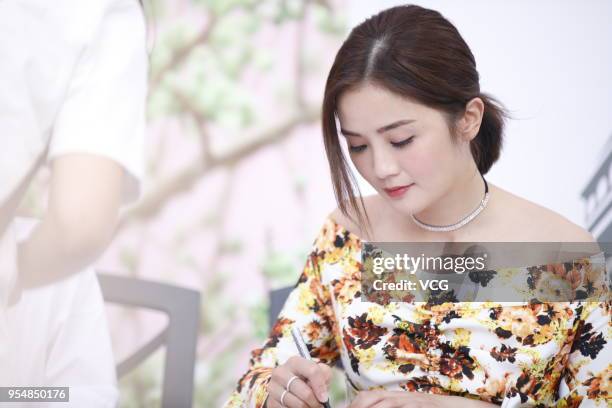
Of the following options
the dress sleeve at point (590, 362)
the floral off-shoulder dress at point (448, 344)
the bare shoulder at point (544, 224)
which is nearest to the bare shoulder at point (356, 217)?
the floral off-shoulder dress at point (448, 344)

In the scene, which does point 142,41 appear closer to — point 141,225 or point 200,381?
point 141,225

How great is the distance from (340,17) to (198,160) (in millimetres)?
482

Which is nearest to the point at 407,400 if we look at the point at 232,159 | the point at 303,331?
the point at 303,331

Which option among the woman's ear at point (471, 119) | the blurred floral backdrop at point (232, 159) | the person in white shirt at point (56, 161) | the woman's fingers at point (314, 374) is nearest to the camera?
the woman's fingers at point (314, 374)

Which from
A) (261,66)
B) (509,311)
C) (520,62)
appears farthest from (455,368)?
(261,66)

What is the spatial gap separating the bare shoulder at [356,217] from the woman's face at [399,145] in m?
0.14

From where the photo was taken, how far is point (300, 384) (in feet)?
3.17

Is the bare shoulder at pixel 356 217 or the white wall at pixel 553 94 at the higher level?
the white wall at pixel 553 94

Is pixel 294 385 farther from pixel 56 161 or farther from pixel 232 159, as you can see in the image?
pixel 232 159

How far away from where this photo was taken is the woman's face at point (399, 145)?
1.00 m

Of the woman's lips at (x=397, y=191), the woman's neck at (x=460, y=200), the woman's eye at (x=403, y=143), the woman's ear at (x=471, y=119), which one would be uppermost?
the woman's ear at (x=471, y=119)

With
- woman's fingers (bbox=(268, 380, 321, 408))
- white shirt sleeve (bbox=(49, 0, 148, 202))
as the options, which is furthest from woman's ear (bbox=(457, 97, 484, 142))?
white shirt sleeve (bbox=(49, 0, 148, 202))

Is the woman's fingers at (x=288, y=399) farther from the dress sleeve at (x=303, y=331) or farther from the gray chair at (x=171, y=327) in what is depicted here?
the gray chair at (x=171, y=327)

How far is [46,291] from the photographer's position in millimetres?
1192
